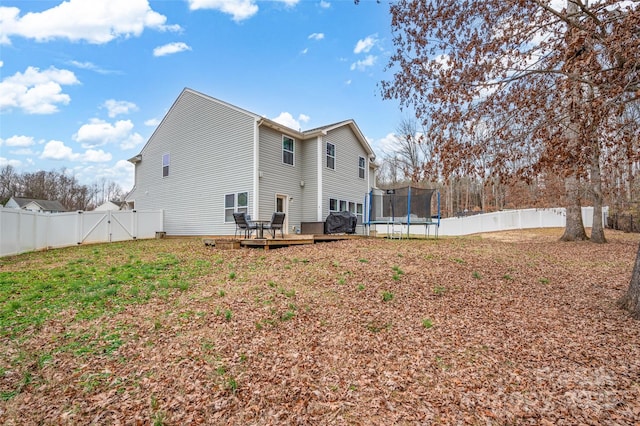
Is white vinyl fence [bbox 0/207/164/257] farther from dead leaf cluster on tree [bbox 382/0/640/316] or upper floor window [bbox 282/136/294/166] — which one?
dead leaf cluster on tree [bbox 382/0/640/316]

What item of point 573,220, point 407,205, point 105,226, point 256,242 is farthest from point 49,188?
point 573,220

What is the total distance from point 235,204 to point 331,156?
5195mm

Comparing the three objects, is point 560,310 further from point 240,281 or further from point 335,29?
point 335,29

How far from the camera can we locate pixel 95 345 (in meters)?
3.47

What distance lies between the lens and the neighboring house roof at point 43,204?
40250 mm

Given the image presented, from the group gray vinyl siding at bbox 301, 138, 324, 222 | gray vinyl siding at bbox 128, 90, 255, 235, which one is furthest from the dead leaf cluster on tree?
gray vinyl siding at bbox 301, 138, 324, 222

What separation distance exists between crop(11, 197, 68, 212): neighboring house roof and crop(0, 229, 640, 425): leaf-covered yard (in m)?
46.4

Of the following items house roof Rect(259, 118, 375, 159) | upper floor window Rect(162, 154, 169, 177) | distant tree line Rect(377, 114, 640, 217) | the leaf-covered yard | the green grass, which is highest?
house roof Rect(259, 118, 375, 159)

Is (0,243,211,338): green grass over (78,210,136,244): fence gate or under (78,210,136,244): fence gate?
under

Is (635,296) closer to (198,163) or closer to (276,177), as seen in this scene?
(276,177)

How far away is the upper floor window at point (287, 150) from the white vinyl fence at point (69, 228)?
282 inches

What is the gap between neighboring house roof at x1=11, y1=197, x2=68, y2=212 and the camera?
4025 centimetres

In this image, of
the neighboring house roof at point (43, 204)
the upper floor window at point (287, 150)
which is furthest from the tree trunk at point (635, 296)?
the neighboring house roof at point (43, 204)

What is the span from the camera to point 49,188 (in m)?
45.2
